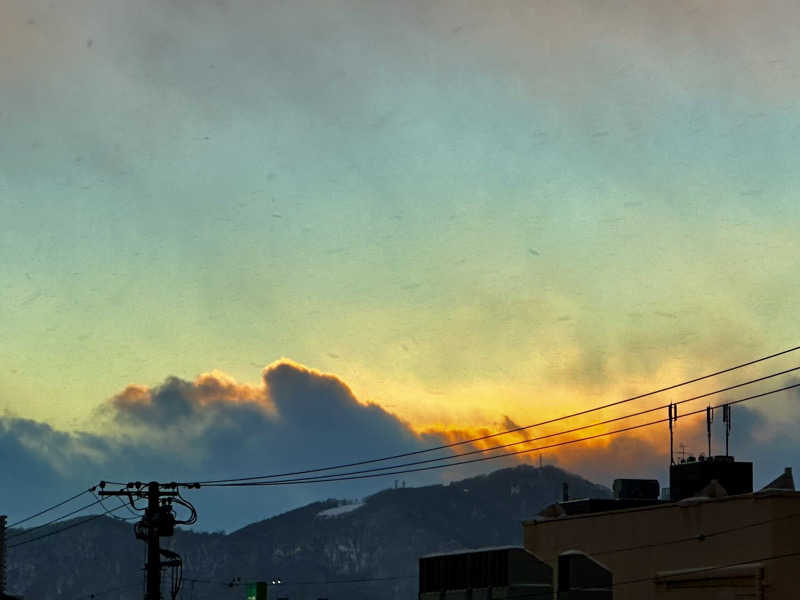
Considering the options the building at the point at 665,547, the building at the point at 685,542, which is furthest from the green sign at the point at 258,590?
the building at the point at 685,542

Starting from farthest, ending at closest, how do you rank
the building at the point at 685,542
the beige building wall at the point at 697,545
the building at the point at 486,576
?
the building at the point at 486,576
the building at the point at 685,542
the beige building wall at the point at 697,545

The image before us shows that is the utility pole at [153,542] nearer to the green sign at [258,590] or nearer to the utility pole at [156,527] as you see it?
the utility pole at [156,527]

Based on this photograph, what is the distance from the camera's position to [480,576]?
104m

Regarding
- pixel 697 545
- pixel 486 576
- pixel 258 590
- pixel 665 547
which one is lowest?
pixel 697 545

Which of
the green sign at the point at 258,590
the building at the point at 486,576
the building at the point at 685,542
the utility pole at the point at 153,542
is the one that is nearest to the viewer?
the building at the point at 685,542

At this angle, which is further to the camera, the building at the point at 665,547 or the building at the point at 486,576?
the building at the point at 486,576

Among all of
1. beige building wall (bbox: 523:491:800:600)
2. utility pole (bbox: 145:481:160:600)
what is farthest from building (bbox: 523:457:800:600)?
utility pole (bbox: 145:481:160:600)

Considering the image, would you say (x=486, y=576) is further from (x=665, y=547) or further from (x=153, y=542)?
(x=153, y=542)

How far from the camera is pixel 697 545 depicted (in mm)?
76312

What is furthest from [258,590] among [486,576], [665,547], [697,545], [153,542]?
[697,545]

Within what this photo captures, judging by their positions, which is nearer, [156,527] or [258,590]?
→ [156,527]

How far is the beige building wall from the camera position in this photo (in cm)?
7062

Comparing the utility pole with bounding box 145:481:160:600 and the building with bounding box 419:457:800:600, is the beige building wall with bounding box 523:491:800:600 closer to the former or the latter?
the building with bounding box 419:457:800:600

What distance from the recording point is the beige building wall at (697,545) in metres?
70.6
